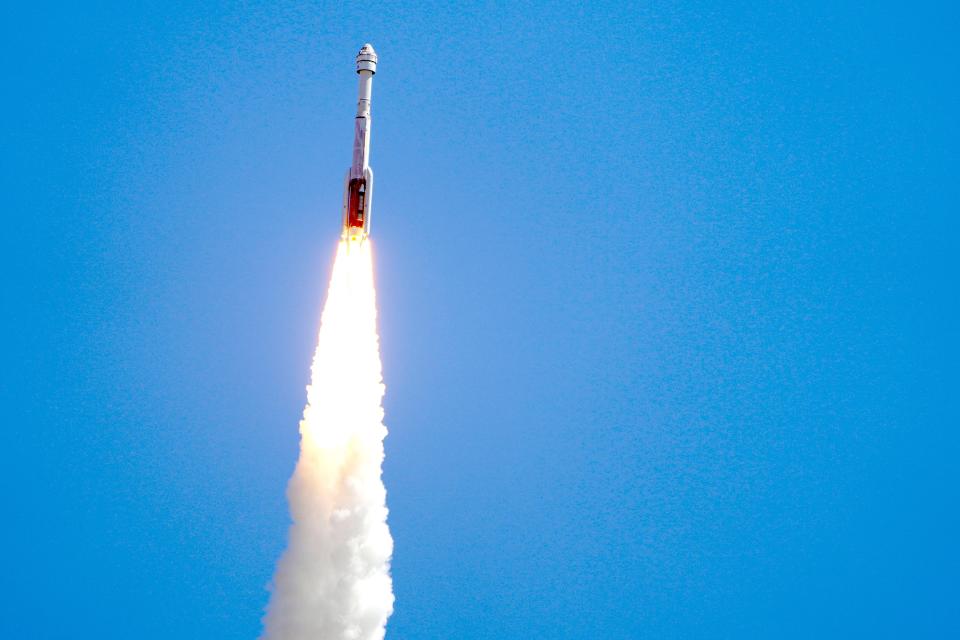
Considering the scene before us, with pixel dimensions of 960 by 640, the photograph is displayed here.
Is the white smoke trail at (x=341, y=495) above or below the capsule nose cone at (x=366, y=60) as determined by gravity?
below

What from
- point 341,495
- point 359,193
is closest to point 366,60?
point 359,193

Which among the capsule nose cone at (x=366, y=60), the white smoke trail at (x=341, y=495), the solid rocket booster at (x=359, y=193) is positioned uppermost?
the capsule nose cone at (x=366, y=60)

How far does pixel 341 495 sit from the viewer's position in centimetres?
4509

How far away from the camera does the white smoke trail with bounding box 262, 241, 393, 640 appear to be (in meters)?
43.5

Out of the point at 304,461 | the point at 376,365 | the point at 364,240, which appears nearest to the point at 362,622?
the point at 304,461

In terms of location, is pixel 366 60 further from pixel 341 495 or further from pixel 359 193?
pixel 341 495

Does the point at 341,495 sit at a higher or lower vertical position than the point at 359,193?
lower

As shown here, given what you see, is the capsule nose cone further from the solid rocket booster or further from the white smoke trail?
the white smoke trail

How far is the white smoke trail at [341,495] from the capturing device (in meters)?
43.5

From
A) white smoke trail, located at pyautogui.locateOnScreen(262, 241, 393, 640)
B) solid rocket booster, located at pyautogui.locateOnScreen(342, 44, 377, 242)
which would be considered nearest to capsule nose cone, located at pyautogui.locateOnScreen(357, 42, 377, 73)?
solid rocket booster, located at pyautogui.locateOnScreen(342, 44, 377, 242)

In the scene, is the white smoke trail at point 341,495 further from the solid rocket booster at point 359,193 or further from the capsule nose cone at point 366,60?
the capsule nose cone at point 366,60

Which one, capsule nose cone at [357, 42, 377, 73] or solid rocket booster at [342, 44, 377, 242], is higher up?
capsule nose cone at [357, 42, 377, 73]

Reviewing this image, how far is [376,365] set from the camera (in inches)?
1905

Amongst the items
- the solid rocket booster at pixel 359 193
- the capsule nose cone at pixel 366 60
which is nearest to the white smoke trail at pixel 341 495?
the solid rocket booster at pixel 359 193
